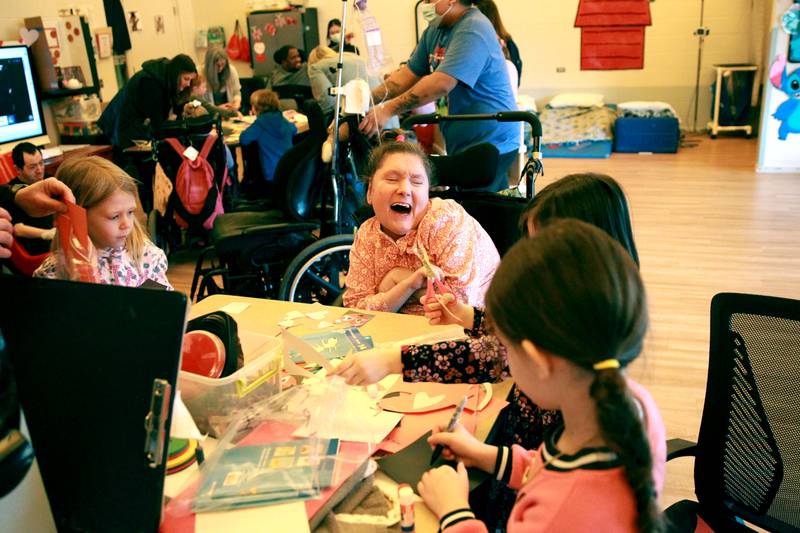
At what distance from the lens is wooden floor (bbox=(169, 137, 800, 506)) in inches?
114

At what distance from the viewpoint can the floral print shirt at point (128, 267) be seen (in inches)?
79.1

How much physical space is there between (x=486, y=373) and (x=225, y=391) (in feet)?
1.80

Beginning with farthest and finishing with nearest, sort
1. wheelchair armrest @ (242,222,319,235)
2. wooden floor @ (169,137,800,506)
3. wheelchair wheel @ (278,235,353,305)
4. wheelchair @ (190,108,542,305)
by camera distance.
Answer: wheelchair armrest @ (242,222,319,235), wooden floor @ (169,137,800,506), wheelchair wheel @ (278,235,353,305), wheelchair @ (190,108,542,305)

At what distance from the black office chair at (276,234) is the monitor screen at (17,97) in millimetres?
1726

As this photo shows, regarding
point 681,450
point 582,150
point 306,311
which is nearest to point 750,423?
point 681,450

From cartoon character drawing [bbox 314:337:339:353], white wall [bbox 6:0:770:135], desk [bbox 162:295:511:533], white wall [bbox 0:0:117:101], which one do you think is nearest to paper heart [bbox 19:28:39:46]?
white wall [bbox 0:0:117:101]

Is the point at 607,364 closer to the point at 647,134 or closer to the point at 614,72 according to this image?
the point at 647,134

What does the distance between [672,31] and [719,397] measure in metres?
7.91

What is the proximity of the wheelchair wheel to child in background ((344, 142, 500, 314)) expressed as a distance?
448 millimetres

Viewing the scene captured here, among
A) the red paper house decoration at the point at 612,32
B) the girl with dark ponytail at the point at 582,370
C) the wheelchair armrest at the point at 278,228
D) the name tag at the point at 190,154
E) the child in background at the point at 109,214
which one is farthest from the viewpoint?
the red paper house decoration at the point at 612,32

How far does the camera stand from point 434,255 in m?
2.09

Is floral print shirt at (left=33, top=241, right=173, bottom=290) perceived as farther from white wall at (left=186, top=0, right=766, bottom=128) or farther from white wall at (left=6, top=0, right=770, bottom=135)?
white wall at (left=186, top=0, right=766, bottom=128)

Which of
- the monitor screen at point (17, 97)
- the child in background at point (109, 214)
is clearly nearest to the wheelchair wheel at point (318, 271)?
the child in background at point (109, 214)

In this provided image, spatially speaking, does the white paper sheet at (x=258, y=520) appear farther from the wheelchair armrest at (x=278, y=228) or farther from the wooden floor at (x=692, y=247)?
the wheelchair armrest at (x=278, y=228)
